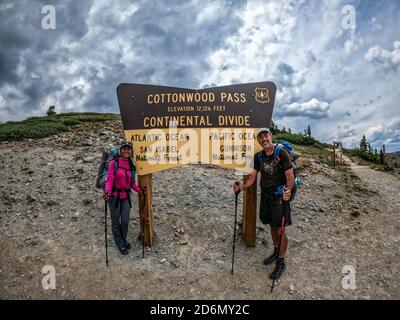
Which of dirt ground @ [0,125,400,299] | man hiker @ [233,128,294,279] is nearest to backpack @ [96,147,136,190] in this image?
dirt ground @ [0,125,400,299]

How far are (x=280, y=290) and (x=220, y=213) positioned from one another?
9.53 ft

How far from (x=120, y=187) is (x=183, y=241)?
1994 mm

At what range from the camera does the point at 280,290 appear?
4.87m

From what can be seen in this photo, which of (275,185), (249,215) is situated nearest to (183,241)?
(249,215)

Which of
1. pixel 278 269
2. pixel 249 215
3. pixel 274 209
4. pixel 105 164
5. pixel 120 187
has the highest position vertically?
pixel 105 164

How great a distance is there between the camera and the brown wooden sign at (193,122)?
575cm

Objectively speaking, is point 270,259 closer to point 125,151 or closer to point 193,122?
point 193,122

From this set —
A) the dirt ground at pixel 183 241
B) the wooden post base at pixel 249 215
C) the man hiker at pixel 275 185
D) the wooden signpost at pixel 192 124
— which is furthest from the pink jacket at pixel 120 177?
the man hiker at pixel 275 185

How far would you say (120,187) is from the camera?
17.5ft

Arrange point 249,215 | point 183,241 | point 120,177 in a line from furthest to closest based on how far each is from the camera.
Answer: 1. point 183,241
2. point 249,215
3. point 120,177

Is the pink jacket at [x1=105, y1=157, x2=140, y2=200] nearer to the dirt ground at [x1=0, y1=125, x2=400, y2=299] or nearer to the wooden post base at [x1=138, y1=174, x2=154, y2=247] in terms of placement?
the wooden post base at [x1=138, y1=174, x2=154, y2=247]

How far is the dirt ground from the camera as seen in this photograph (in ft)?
15.9

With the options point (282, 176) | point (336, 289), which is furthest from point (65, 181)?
point (336, 289)
